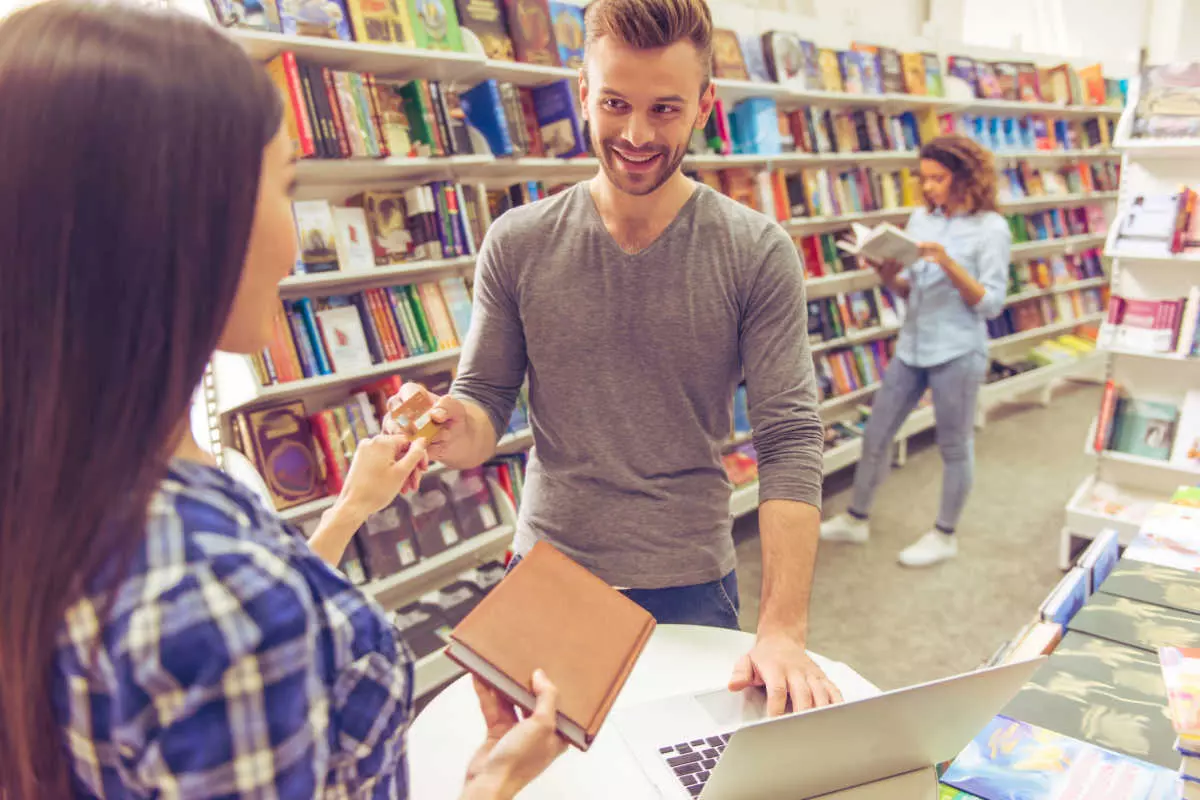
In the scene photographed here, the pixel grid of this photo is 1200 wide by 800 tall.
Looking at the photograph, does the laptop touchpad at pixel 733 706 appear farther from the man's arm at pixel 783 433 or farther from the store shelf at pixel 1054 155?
the store shelf at pixel 1054 155

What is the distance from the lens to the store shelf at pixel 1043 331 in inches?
214

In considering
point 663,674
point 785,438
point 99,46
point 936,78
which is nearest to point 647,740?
point 663,674

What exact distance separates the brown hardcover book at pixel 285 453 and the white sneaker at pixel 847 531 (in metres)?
2.24

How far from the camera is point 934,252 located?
10.4 feet

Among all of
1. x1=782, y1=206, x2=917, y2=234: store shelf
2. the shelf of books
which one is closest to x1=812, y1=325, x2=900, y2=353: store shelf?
x1=782, y1=206, x2=917, y2=234: store shelf

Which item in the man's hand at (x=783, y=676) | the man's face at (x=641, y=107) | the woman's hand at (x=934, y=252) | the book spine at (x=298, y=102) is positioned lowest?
the man's hand at (x=783, y=676)

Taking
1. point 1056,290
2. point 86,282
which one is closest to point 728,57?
point 1056,290

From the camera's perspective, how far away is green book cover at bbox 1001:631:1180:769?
114cm

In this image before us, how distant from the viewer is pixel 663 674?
1185mm

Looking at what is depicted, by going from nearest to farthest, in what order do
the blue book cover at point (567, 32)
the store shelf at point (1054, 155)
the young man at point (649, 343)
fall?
the young man at point (649, 343) → the blue book cover at point (567, 32) → the store shelf at point (1054, 155)

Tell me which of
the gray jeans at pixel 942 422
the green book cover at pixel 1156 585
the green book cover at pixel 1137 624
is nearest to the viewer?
the green book cover at pixel 1137 624

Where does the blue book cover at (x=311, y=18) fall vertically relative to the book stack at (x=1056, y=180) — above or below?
above

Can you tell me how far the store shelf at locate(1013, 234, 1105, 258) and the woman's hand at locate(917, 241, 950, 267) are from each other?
264 centimetres

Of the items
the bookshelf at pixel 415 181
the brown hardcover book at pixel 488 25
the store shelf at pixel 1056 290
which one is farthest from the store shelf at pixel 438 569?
the store shelf at pixel 1056 290
